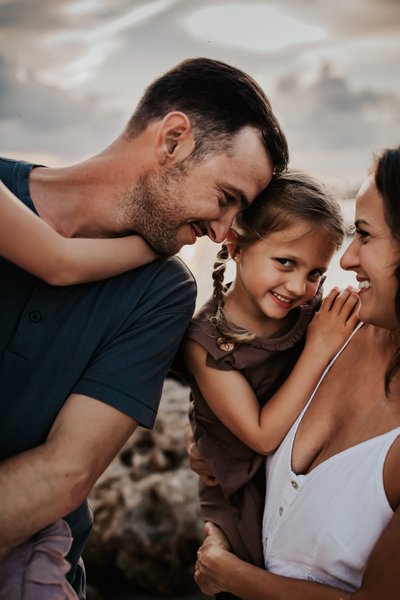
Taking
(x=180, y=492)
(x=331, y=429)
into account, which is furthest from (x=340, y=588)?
(x=180, y=492)

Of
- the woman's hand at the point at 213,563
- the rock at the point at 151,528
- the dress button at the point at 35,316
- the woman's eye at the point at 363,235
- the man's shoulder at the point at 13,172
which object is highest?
the man's shoulder at the point at 13,172

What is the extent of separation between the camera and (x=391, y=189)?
166 centimetres

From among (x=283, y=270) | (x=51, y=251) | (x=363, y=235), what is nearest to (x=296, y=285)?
(x=283, y=270)

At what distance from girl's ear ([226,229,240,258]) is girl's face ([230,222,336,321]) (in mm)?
113

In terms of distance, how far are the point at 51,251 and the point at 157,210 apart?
0.43m

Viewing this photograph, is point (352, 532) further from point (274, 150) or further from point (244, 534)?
point (274, 150)

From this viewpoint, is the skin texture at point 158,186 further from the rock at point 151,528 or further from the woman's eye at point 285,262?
the rock at point 151,528

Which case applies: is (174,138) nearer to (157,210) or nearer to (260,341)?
(157,210)

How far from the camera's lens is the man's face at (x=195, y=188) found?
2.04m

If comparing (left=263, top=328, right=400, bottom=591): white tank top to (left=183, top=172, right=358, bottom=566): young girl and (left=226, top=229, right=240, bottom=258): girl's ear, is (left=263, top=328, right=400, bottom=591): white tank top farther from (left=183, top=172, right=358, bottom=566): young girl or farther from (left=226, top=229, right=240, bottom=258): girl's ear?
(left=226, top=229, right=240, bottom=258): girl's ear

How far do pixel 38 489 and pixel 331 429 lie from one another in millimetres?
779

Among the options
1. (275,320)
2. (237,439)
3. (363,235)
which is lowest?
(237,439)

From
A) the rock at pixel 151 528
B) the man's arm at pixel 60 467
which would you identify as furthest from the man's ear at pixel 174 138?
the rock at pixel 151 528

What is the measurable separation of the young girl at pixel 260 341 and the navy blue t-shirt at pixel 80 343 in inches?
9.3
